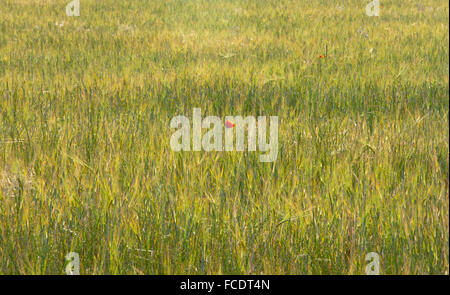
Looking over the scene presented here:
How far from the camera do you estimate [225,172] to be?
90.6 inches

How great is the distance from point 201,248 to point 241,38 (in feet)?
17.5

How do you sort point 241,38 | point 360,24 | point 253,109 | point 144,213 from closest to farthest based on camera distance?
1. point 144,213
2. point 253,109
3. point 241,38
4. point 360,24

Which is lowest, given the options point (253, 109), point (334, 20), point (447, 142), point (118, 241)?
point (118, 241)

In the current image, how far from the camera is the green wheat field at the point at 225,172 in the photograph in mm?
1646

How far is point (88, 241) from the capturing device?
1.71 m

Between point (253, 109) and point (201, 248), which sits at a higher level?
Answer: point (253, 109)

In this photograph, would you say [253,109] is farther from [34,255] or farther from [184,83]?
[34,255]

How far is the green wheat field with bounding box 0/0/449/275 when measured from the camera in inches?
64.8

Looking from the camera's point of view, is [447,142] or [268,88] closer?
[447,142]

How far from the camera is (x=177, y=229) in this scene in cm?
171
